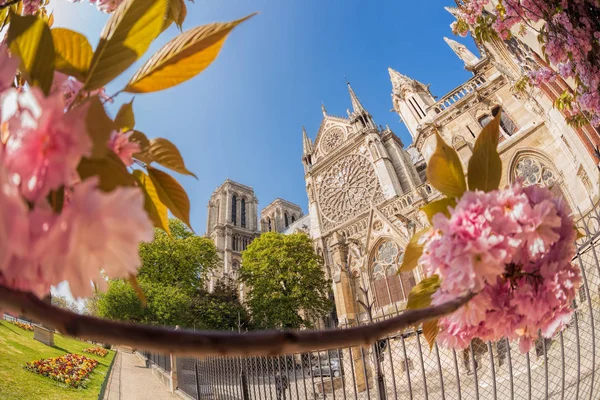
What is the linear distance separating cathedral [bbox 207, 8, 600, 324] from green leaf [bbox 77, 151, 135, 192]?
565 centimetres

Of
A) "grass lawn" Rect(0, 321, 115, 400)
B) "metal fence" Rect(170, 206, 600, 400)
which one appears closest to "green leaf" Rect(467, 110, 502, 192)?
"metal fence" Rect(170, 206, 600, 400)

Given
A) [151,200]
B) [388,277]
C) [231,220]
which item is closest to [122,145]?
[151,200]

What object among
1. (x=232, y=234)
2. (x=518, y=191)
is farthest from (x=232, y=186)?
(x=518, y=191)

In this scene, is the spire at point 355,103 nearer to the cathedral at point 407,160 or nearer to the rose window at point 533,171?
the cathedral at point 407,160

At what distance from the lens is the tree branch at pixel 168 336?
275mm

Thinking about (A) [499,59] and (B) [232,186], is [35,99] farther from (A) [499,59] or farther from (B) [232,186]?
(B) [232,186]

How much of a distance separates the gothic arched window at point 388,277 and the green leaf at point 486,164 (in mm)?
15633

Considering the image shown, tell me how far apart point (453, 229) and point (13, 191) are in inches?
27.3

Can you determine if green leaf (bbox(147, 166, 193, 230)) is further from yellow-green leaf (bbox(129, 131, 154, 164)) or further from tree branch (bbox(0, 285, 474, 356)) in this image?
tree branch (bbox(0, 285, 474, 356))

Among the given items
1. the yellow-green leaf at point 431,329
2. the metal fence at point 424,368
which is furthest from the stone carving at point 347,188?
the yellow-green leaf at point 431,329

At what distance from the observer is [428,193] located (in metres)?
16.1

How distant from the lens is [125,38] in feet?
1.72

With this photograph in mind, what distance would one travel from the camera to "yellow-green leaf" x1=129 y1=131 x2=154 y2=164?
64 cm

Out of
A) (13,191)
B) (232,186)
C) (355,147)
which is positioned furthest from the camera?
(232,186)
